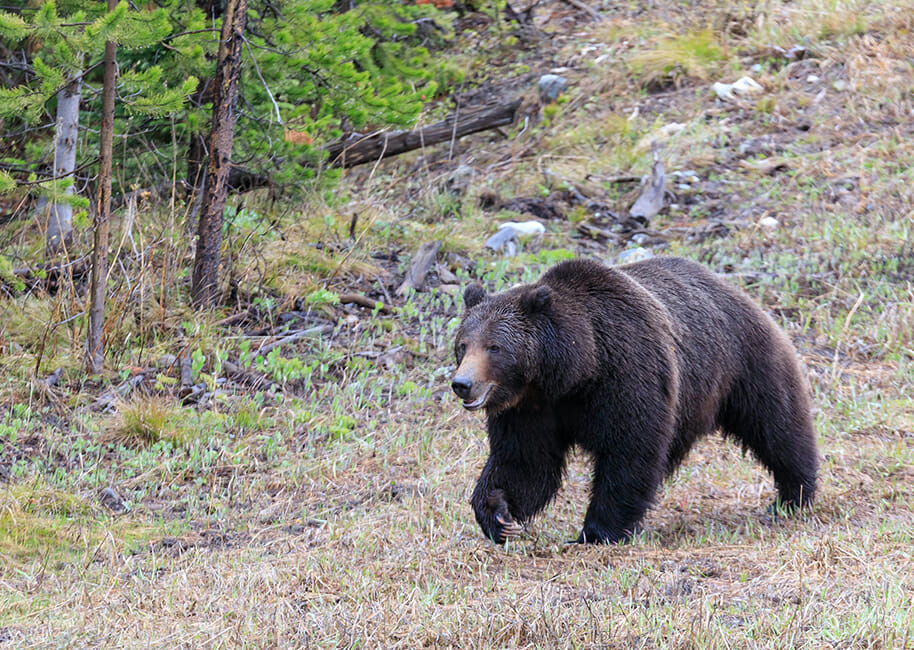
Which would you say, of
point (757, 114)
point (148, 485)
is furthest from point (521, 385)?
point (757, 114)

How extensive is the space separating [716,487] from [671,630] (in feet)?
10.2

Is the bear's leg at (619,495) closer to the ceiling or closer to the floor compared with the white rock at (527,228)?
closer to the ceiling

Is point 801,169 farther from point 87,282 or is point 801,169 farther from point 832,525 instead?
point 87,282

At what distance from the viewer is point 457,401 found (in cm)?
801

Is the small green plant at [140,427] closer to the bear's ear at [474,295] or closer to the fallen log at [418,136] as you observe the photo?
the bear's ear at [474,295]

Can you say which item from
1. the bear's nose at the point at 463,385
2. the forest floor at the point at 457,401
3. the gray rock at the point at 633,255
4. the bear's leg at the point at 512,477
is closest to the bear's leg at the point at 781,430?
the forest floor at the point at 457,401

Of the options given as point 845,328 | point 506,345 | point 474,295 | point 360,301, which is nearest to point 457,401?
point 360,301

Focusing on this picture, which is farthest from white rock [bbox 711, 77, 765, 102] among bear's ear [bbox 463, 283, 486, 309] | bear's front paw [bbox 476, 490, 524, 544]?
bear's front paw [bbox 476, 490, 524, 544]

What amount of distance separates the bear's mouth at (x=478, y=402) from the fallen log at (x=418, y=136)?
591 cm

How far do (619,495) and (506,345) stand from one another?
3.30 feet

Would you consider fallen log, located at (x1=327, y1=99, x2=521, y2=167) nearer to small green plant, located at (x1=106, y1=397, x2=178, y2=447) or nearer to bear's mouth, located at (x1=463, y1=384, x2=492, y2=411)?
small green plant, located at (x1=106, y1=397, x2=178, y2=447)

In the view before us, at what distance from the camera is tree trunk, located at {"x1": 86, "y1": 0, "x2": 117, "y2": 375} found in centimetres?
719

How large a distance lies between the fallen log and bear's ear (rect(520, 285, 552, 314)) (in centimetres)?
563

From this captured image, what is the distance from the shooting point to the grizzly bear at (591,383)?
5020 millimetres
